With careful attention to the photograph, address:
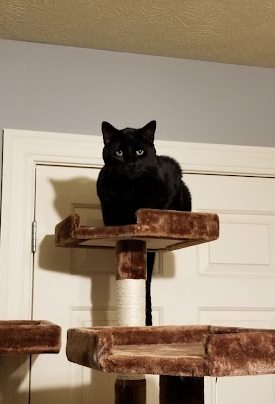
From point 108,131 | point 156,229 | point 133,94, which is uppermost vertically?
point 133,94

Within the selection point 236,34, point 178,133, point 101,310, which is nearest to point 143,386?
point 101,310

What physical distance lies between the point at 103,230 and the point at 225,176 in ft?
2.14

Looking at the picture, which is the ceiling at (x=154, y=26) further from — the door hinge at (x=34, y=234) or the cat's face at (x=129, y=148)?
the door hinge at (x=34, y=234)

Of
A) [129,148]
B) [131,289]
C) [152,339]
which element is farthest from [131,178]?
[152,339]

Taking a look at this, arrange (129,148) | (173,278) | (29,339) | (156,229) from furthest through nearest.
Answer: (173,278)
(129,148)
(156,229)
(29,339)

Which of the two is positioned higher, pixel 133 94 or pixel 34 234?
pixel 133 94

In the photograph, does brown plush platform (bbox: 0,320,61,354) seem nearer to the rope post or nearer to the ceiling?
the rope post

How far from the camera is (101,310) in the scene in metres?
1.86

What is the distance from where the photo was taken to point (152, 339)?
1.50m

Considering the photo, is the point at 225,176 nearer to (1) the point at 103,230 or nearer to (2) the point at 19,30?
(1) the point at 103,230

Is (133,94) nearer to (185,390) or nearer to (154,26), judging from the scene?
(154,26)

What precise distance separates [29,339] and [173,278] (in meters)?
0.67

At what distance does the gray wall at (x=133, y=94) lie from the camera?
1.90 meters

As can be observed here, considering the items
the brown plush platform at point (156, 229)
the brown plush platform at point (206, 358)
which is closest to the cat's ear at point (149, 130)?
the brown plush platform at point (156, 229)
